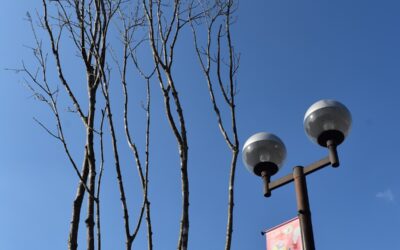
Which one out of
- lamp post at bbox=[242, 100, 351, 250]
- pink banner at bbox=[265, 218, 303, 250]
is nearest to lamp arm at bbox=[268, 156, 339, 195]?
lamp post at bbox=[242, 100, 351, 250]

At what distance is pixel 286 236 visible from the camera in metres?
3.74

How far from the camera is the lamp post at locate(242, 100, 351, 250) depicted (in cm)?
360

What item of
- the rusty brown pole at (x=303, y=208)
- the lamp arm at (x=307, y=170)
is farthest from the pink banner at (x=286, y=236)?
the lamp arm at (x=307, y=170)

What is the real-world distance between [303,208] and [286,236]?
1.01 feet

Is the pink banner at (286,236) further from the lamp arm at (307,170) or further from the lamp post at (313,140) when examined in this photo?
the lamp arm at (307,170)

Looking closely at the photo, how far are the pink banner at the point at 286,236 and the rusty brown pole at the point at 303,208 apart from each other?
0.26ft

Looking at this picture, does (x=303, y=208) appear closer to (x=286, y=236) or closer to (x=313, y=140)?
(x=286, y=236)

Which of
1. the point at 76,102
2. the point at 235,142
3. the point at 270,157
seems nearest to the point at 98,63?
the point at 76,102

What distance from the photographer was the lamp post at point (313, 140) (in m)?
3.60

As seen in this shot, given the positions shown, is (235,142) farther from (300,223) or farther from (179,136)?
(300,223)

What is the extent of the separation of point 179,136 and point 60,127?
2.78 feet

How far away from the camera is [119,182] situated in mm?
3191

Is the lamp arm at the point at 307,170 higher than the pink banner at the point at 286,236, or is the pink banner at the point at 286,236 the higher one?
the lamp arm at the point at 307,170

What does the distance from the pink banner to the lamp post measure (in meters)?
0.14
